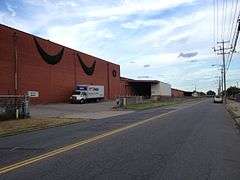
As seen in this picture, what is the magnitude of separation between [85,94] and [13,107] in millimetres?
38462

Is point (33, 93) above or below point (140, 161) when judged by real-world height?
above

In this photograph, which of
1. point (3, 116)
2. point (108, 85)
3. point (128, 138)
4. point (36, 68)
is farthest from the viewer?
point (108, 85)

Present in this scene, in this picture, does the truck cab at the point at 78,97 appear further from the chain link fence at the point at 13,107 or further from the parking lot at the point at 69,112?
the chain link fence at the point at 13,107

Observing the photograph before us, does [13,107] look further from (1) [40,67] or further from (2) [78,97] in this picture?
(2) [78,97]

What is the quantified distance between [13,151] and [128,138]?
4721 mm

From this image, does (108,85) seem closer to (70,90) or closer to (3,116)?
(70,90)

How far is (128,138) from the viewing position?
53.9ft

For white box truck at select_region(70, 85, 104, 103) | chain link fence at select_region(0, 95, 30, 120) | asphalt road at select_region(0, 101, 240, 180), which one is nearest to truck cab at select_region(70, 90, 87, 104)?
white box truck at select_region(70, 85, 104, 103)

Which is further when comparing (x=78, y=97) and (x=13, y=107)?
(x=78, y=97)

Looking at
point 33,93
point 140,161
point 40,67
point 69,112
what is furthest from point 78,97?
point 140,161

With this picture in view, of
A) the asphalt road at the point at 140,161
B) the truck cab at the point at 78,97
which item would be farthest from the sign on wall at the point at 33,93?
the asphalt road at the point at 140,161

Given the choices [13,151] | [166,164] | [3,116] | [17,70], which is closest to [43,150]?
Answer: [13,151]

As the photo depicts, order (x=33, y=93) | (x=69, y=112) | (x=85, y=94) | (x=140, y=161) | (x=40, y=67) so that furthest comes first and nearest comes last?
(x=85, y=94) → (x=40, y=67) → (x=33, y=93) → (x=69, y=112) → (x=140, y=161)

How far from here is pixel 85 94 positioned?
2842 inches
